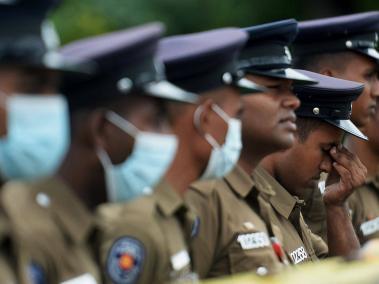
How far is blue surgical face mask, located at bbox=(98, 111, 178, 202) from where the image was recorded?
5.83m

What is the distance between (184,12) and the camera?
73.7 feet

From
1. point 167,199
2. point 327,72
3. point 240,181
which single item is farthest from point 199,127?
point 327,72

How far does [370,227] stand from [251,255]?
8.71 ft

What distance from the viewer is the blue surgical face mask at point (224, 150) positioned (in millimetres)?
6562

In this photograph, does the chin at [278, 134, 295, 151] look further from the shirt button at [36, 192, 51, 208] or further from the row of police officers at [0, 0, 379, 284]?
the shirt button at [36, 192, 51, 208]

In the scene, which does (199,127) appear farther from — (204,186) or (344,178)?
(344,178)

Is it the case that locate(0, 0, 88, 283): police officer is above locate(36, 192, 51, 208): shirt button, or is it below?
above

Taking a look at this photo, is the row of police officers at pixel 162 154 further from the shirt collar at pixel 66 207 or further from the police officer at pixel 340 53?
the police officer at pixel 340 53

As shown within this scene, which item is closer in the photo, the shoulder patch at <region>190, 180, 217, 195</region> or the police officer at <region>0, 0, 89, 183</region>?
the police officer at <region>0, 0, 89, 183</region>

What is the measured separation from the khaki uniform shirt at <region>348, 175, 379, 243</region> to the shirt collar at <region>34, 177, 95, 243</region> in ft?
12.4

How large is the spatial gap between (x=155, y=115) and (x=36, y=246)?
872 millimetres

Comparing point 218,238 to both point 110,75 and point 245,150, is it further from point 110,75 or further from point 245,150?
point 110,75

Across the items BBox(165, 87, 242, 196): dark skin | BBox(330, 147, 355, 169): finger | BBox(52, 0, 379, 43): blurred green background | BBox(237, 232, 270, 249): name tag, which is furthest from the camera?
BBox(52, 0, 379, 43): blurred green background

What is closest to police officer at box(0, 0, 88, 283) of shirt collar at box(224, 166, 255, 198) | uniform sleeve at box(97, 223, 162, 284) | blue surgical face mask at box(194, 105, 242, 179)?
uniform sleeve at box(97, 223, 162, 284)
